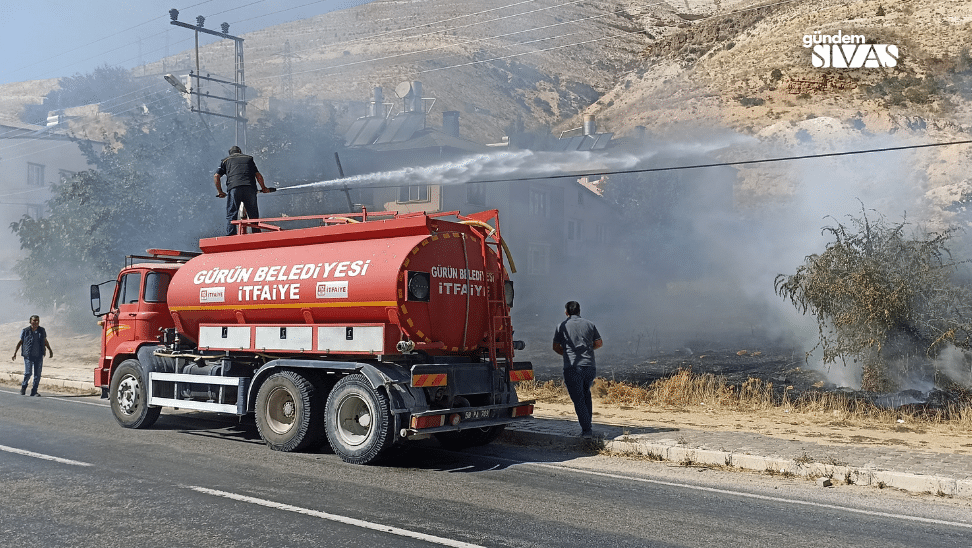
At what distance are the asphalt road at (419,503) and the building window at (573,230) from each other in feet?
164

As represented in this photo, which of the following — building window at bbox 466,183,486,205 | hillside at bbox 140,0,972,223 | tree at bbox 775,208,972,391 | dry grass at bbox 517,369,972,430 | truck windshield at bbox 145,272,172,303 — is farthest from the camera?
hillside at bbox 140,0,972,223

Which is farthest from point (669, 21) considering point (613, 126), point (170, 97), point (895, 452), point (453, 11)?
point (895, 452)

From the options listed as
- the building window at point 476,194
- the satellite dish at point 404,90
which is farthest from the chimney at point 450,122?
the building window at point 476,194

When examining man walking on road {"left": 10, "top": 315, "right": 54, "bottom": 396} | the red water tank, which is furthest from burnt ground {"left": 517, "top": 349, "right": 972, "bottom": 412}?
man walking on road {"left": 10, "top": 315, "right": 54, "bottom": 396}

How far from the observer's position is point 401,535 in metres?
6.09

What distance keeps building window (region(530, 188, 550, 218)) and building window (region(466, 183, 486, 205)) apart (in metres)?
7.04

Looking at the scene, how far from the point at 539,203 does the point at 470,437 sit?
45.4 meters

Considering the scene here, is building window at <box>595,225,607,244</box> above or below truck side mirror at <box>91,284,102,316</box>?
above

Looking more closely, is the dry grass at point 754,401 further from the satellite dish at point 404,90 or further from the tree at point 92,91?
the tree at point 92,91

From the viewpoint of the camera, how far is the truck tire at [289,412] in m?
10.0

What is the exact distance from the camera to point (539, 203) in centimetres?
5562

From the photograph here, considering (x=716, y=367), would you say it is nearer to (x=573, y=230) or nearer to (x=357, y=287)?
(x=357, y=287)

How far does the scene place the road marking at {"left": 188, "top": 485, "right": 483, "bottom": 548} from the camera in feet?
19.5

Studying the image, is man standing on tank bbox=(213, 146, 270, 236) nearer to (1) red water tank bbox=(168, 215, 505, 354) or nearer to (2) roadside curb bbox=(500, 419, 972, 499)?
(1) red water tank bbox=(168, 215, 505, 354)
